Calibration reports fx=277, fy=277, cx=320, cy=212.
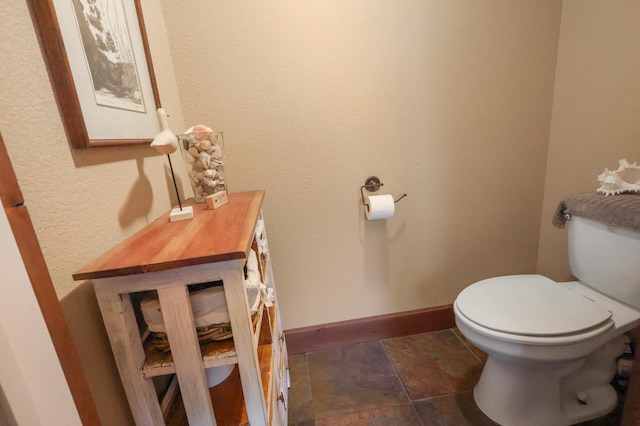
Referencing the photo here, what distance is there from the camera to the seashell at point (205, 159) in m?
0.89

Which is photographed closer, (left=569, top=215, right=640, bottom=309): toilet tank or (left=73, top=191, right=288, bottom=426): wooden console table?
(left=73, top=191, right=288, bottom=426): wooden console table

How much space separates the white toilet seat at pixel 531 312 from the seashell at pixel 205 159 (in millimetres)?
1051

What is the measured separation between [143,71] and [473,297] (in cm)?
143

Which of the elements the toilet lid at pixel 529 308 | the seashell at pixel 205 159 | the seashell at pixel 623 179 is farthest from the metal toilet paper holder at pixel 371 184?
the seashell at pixel 623 179

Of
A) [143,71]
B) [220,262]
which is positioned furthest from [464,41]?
[220,262]

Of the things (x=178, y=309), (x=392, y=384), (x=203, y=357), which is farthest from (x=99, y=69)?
(x=392, y=384)

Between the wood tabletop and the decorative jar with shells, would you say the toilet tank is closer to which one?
the wood tabletop

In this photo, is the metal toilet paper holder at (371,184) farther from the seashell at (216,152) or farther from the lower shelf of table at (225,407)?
the lower shelf of table at (225,407)

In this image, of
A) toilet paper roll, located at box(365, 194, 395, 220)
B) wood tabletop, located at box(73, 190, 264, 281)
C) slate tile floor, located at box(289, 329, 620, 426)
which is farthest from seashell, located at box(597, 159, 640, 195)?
wood tabletop, located at box(73, 190, 264, 281)

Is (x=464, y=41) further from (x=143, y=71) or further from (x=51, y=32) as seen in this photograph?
(x=51, y=32)

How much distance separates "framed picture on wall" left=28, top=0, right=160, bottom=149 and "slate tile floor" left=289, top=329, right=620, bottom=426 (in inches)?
49.6

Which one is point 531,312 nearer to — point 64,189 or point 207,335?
point 207,335

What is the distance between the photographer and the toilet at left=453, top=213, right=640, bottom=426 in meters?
0.89

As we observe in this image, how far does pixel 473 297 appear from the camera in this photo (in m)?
1.09
